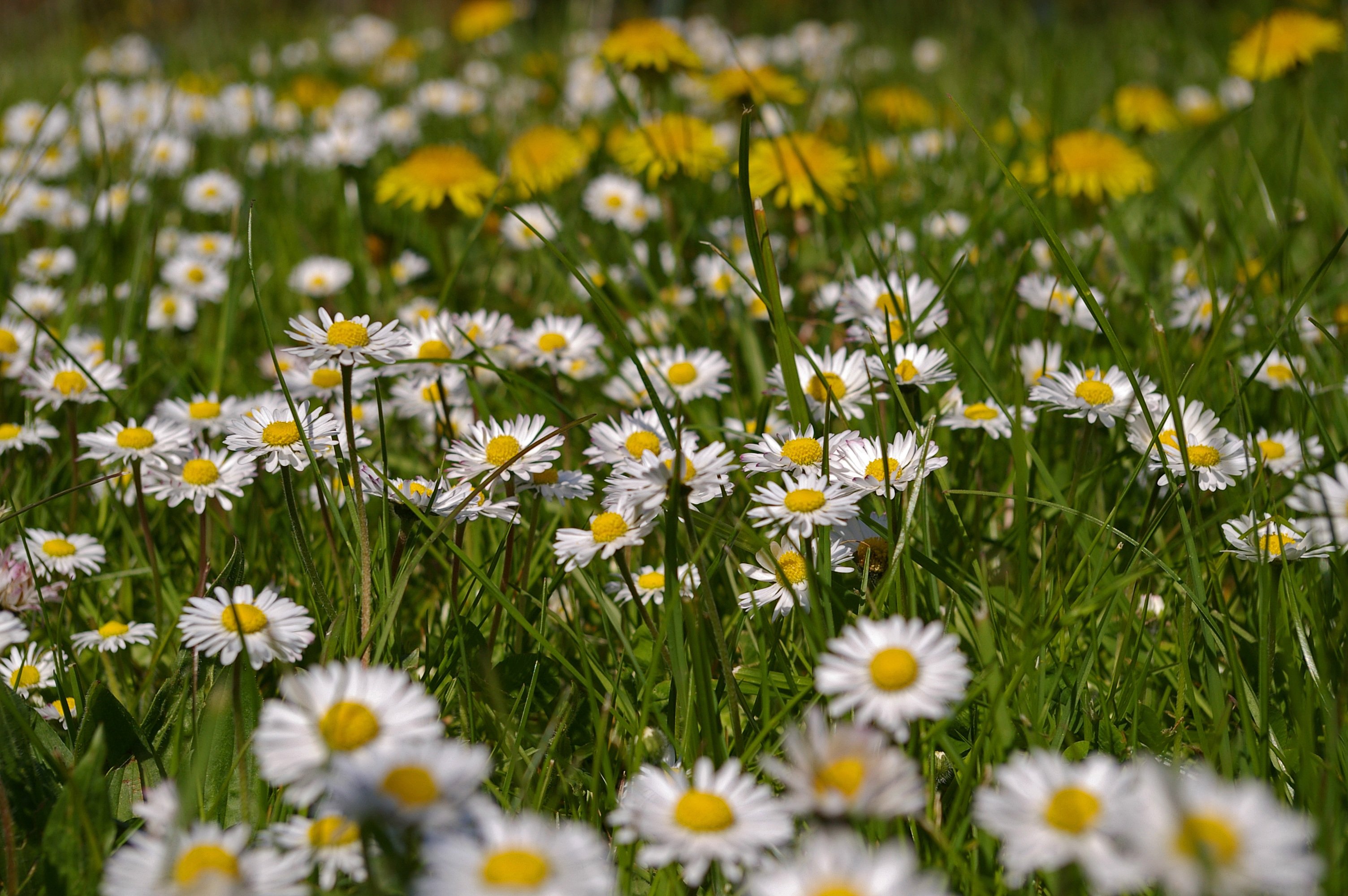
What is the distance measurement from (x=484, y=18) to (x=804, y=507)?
4.62m

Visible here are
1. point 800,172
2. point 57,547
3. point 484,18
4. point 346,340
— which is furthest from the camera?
point 484,18

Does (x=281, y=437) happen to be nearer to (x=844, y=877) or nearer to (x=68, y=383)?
(x=68, y=383)

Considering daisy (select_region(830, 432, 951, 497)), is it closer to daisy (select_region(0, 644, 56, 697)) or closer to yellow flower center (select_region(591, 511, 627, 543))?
yellow flower center (select_region(591, 511, 627, 543))

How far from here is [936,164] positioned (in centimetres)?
315

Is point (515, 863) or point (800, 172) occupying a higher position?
point (800, 172)

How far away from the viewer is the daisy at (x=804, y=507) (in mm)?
1192

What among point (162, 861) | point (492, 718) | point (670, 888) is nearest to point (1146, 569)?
point (670, 888)

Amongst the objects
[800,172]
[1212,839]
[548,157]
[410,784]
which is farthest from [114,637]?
[548,157]

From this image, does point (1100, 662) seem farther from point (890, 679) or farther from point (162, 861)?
point (162, 861)

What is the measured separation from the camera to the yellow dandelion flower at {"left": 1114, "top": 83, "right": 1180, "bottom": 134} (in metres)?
3.40

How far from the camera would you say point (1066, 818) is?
2.54 feet

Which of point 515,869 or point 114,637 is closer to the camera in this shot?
point 515,869

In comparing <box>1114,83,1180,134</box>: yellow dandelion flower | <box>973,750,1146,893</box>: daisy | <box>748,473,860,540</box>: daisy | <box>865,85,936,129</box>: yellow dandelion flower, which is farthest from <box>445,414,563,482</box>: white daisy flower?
<box>1114,83,1180,134</box>: yellow dandelion flower

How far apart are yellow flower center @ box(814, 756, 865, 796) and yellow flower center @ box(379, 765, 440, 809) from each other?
0.29m
